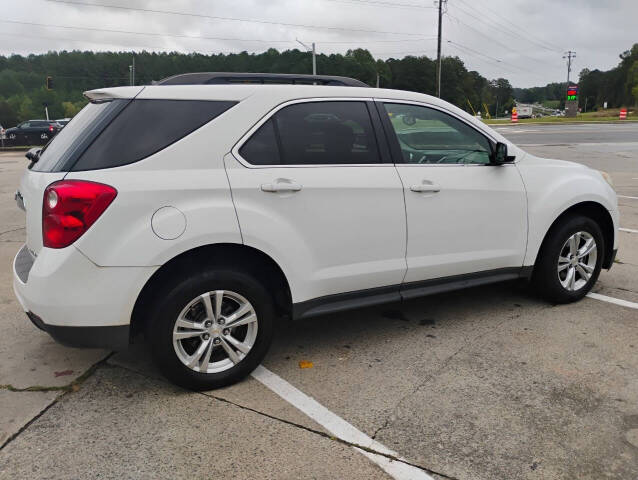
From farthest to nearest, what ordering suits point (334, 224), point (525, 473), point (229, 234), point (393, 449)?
point (334, 224)
point (229, 234)
point (393, 449)
point (525, 473)

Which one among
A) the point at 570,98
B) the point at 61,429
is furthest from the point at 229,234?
the point at 570,98

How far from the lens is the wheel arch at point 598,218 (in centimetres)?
432

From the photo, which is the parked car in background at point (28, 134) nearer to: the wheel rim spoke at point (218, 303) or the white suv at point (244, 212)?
the white suv at point (244, 212)

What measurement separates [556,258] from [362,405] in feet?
7.27

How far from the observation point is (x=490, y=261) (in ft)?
13.0

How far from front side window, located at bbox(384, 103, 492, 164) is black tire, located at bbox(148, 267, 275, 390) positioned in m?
1.43

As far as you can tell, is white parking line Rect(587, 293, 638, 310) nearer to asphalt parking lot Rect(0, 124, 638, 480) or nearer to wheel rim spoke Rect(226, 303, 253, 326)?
asphalt parking lot Rect(0, 124, 638, 480)

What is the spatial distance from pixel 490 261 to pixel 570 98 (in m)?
69.6

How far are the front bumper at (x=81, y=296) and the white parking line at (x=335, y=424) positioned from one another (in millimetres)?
901

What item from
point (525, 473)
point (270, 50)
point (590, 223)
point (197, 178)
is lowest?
point (525, 473)

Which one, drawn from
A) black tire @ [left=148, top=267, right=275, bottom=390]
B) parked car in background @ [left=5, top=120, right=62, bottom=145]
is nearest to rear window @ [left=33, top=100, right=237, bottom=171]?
black tire @ [left=148, top=267, right=275, bottom=390]

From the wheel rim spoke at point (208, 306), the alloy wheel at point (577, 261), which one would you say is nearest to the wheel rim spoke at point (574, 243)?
the alloy wheel at point (577, 261)

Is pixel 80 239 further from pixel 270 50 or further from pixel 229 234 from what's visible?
pixel 270 50

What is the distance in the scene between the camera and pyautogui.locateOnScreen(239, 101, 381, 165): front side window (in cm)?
316
